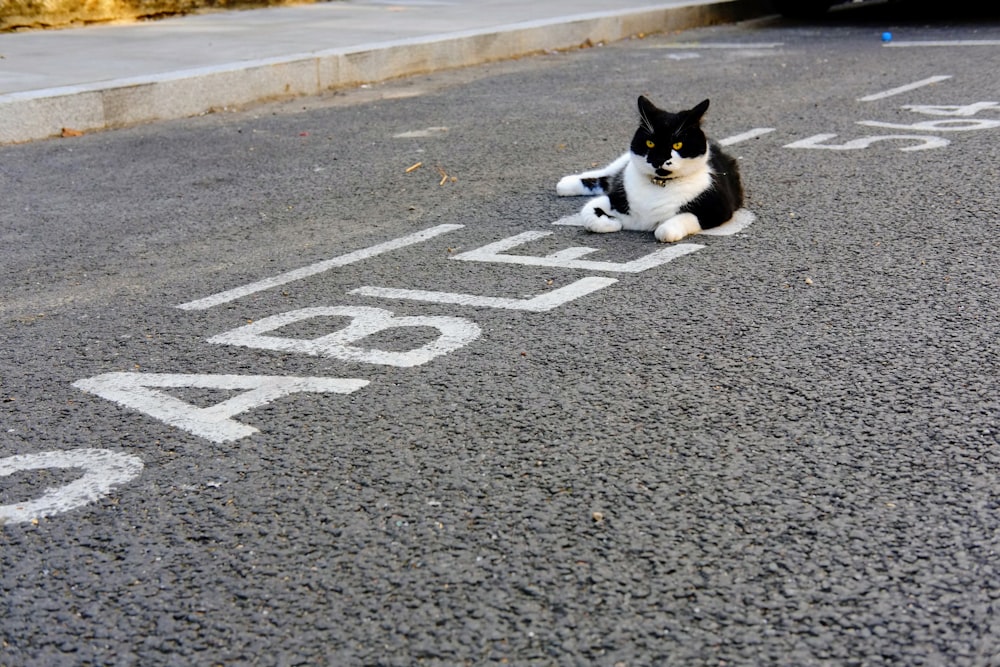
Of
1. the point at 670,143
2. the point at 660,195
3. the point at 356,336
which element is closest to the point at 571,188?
the point at 660,195

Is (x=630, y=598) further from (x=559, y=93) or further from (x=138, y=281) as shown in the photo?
(x=559, y=93)

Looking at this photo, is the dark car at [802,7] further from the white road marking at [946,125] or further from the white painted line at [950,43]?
the white road marking at [946,125]

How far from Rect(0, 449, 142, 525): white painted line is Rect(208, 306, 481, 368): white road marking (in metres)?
0.80

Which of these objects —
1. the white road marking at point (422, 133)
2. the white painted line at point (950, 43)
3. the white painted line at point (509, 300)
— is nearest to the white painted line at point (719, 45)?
the white painted line at point (950, 43)

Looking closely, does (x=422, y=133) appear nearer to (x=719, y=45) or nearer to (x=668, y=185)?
(x=668, y=185)

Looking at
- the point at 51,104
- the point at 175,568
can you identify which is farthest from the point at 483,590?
the point at 51,104

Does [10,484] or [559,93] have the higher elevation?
[559,93]

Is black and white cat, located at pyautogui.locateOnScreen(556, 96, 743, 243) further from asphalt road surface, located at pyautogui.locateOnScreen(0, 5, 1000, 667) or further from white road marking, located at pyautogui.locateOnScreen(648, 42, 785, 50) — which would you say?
white road marking, located at pyautogui.locateOnScreen(648, 42, 785, 50)

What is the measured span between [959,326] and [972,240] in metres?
1.01

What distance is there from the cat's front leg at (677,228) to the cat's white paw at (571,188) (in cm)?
80

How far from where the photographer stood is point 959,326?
3.56 metres

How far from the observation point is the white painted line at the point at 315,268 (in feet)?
13.4

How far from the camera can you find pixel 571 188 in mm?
5398

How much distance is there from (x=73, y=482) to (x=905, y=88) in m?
6.73
